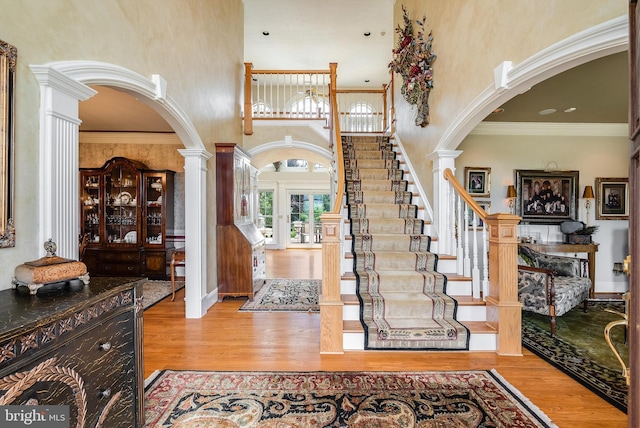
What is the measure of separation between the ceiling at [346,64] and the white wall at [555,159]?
1.19ft

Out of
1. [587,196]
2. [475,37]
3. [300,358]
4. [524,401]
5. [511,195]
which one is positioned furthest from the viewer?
[587,196]

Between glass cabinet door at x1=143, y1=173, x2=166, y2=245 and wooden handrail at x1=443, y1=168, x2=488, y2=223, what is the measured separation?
4.69m

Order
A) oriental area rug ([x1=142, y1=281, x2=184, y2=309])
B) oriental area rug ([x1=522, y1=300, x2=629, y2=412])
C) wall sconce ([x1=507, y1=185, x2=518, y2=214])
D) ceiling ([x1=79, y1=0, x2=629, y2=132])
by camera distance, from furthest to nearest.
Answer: wall sconce ([x1=507, y1=185, x2=518, y2=214]) < oriental area rug ([x1=142, y1=281, x2=184, y2=309]) < ceiling ([x1=79, y1=0, x2=629, y2=132]) < oriental area rug ([x1=522, y1=300, x2=629, y2=412])

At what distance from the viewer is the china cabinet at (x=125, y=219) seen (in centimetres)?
546

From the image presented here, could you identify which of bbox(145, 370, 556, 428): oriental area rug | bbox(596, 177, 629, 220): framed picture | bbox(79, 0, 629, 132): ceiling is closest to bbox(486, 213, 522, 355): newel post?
bbox(145, 370, 556, 428): oriental area rug

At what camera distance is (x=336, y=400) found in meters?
2.04

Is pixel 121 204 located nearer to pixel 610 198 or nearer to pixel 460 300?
pixel 460 300

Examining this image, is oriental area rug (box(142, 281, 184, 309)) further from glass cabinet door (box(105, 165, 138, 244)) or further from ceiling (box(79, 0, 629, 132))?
ceiling (box(79, 0, 629, 132))

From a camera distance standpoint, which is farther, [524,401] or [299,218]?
[299,218]

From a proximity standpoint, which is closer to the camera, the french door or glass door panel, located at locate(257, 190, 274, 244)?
glass door panel, located at locate(257, 190, 274, 244)

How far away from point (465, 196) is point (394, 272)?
108 centimetres

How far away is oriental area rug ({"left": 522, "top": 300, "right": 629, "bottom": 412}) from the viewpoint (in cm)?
223

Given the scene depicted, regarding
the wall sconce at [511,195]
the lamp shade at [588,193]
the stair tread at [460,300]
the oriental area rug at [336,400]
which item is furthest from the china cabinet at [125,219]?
the lamp shade at [588,193]

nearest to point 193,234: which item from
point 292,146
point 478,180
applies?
point 292,146
